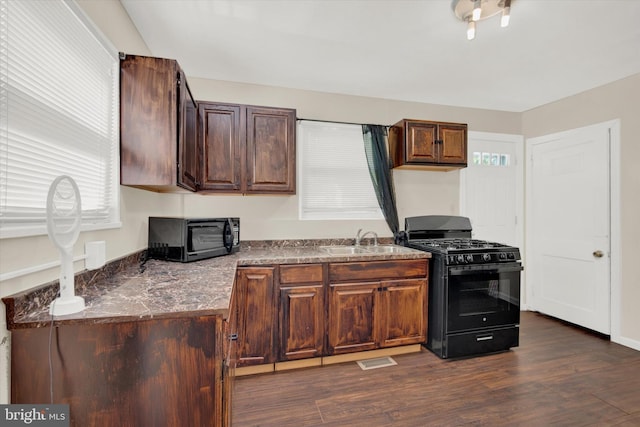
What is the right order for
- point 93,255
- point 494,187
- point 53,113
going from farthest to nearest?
point 494,187 → point 93,255 → point 53,113

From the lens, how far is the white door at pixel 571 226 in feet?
9.82

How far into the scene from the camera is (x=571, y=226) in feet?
10.7

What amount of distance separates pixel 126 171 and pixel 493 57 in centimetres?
302

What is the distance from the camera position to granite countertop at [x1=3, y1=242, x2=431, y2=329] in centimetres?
100

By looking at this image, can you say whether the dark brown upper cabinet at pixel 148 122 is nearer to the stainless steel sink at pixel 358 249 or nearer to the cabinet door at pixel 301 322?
the cabinet door at pixel 301 322

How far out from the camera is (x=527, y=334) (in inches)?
121

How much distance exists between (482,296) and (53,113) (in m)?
3.24

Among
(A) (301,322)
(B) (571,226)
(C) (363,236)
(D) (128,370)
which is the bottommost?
(A) (301,322)

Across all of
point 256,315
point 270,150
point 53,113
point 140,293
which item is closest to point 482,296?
point 256,315

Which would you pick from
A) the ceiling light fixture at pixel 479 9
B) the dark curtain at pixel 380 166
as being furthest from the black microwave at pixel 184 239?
the ceiling light fixture at pixel 479 9

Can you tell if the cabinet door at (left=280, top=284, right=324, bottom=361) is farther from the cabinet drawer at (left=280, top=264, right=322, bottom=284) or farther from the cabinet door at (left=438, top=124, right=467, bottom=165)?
the cabinet door at (left=438, top=124, right=467, bottom=165)

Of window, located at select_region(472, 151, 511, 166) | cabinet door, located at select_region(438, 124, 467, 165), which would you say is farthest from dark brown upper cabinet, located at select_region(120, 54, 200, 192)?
window, located at select_region(472, 151, 511, 166)

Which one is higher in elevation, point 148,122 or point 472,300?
point 148,122

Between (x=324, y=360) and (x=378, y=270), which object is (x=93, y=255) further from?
(x=378, y=270)
